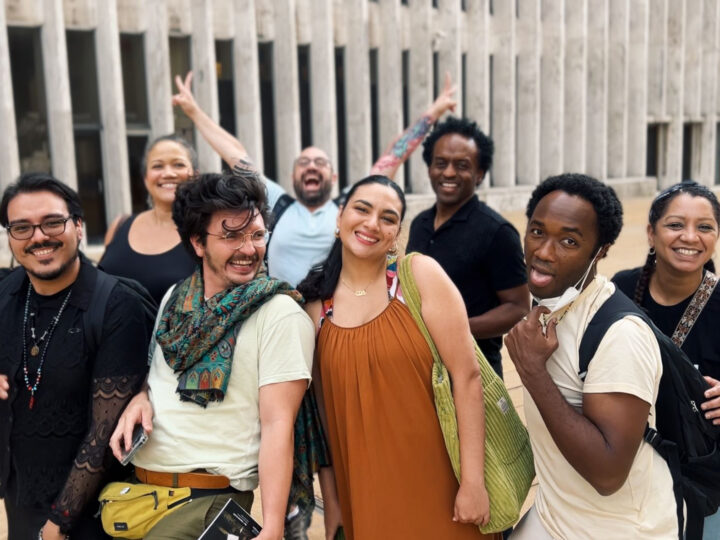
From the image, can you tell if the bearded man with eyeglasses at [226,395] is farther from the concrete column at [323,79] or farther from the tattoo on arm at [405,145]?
the concrete column at [323,79]

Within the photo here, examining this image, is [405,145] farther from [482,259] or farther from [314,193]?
[482,259]

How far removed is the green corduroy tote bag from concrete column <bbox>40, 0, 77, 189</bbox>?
1132 cm

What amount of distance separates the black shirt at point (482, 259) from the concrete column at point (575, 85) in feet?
63.9

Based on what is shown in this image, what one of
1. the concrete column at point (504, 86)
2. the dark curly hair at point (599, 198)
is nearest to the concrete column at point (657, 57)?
the concrete column at point (504, 86)

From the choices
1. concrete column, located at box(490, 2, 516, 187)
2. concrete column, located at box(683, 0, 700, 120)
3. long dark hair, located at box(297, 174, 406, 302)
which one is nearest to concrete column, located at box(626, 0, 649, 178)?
concrete column, located at box(683, 0, 700, 120)

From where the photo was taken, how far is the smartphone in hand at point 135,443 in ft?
7.89

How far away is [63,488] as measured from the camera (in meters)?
2.57

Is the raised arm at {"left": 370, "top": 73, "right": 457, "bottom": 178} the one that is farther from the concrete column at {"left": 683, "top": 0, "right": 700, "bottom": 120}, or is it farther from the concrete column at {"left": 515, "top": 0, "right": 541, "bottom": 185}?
the concrete column at {"left": 683, "top": 0, "right": 700, "bottom": 120}

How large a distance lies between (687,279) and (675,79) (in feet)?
86.3

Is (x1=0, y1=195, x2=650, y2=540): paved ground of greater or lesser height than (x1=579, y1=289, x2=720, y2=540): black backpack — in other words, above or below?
below

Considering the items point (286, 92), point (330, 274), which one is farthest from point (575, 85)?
point (330, 274)

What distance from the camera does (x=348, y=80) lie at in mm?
16703

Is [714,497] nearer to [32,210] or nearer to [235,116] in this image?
[32,210]

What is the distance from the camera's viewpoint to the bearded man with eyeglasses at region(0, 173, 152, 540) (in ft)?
8.43
